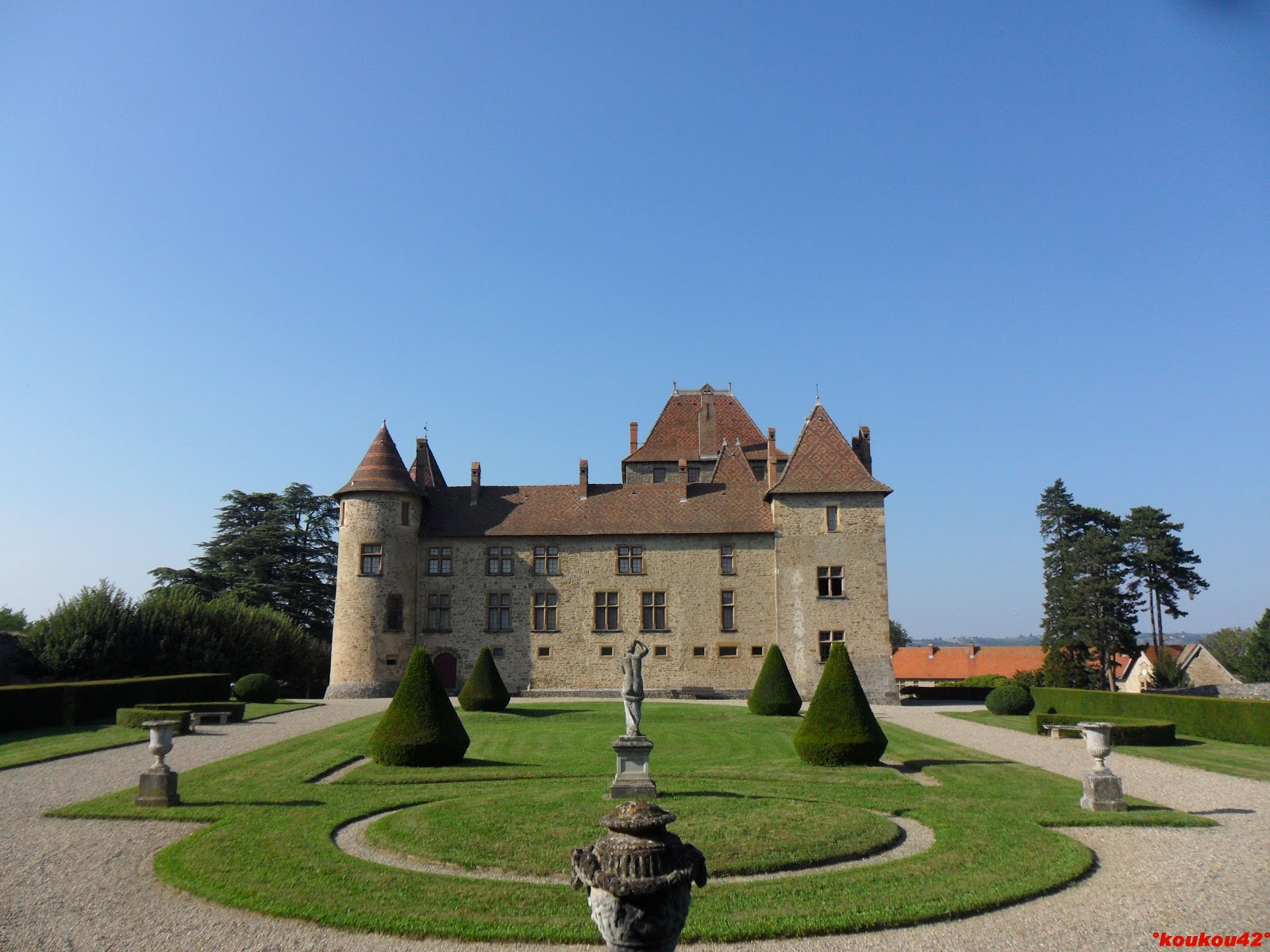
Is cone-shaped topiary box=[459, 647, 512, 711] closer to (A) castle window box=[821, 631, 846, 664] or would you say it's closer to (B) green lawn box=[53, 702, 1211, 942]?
(B) green lawn box=[53, 702, 1211, 942]

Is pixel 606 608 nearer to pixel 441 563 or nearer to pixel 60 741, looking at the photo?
pixel 441 563

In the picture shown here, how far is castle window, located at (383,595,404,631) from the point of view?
34.2 m

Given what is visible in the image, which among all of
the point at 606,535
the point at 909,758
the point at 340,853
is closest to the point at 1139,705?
the point at 909,758

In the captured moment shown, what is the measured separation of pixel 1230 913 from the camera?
750 cm

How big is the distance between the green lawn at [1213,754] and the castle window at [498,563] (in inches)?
748

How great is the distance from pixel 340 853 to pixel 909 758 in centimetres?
1114

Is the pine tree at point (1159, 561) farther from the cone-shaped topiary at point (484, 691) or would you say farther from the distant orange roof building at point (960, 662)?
the cone-shaped topiary at point (484, 691)

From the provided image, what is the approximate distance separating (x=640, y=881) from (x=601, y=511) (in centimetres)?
3236

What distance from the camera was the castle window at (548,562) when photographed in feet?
118

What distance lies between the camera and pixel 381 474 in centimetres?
3503

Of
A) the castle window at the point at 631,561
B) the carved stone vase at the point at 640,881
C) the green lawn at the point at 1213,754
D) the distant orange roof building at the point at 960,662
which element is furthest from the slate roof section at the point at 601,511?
the carved stone vase at the point at 640,881

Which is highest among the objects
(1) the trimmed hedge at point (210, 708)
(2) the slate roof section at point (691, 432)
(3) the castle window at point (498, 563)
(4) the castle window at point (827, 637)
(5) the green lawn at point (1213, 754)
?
(2) the slate roof section at point (691, 432)

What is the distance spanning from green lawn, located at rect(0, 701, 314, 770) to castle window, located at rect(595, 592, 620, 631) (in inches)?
552

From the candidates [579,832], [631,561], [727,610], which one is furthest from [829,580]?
[579,832]
